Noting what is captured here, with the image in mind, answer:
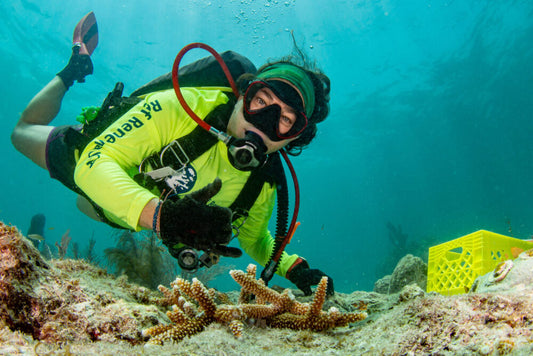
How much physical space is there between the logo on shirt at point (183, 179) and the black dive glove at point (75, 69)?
3.89m

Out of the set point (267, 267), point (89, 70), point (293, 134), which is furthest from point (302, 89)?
point (89, 70)

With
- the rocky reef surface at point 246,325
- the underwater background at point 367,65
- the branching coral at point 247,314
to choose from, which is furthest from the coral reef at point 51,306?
the underwater background at point 367,65

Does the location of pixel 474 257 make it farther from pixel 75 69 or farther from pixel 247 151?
pixel 75 69

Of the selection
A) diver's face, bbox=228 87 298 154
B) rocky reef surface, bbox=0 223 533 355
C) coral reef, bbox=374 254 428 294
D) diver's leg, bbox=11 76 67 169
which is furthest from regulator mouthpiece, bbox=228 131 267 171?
coral reef, bbox=374 254 428 294

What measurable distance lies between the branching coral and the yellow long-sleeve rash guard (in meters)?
0.72

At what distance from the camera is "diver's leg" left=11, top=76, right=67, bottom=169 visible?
154 inches

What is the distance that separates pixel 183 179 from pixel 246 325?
70.9 inches

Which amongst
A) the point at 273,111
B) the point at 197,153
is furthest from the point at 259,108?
the point at 197,153

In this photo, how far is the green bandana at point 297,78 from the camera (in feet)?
10.5

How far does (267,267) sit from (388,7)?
2603 centimetres

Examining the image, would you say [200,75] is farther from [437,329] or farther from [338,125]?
[338,125]

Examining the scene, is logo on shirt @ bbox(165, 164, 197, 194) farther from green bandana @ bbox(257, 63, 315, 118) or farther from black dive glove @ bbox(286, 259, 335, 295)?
black dive glove @ bbox(286, 259, 335, 295)

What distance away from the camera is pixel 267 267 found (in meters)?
3.44

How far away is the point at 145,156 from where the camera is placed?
2898mm
